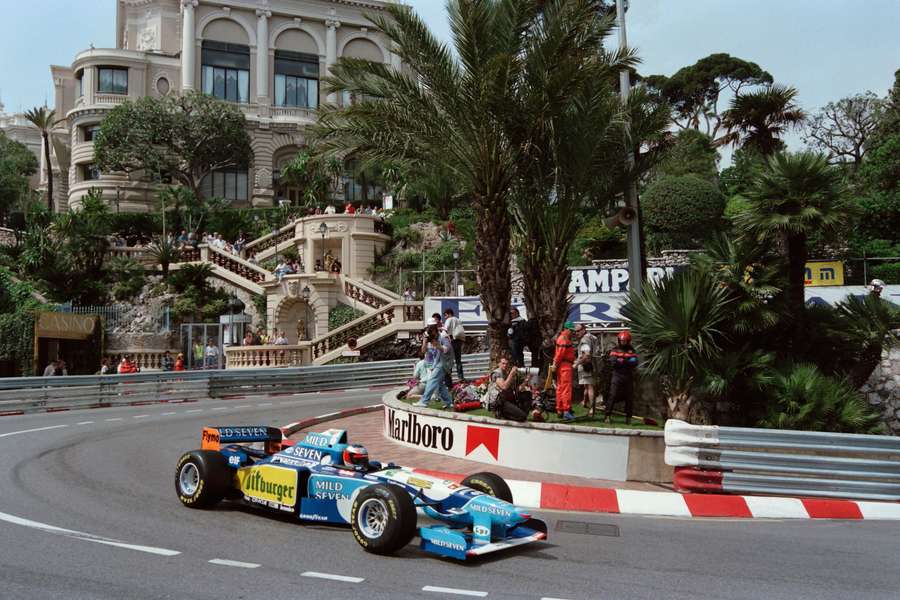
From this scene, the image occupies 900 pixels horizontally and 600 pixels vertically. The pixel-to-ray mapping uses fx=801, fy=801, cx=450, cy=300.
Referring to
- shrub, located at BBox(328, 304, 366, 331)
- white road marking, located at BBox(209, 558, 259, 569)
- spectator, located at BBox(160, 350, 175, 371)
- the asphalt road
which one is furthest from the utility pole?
spectator, located at BBox(160, 350, 175, 371)

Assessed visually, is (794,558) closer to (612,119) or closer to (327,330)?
(612,119)

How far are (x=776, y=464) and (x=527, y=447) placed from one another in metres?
3.44

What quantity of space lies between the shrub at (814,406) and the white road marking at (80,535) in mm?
A: 8801

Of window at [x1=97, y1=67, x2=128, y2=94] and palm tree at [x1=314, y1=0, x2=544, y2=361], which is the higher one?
window at [x1=97, y1=67, x2=128, y2=94]

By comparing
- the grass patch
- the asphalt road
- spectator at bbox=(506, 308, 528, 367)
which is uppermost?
spectator at bbox=(506, 308, 528, 367)

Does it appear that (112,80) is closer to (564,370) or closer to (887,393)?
(564,370)

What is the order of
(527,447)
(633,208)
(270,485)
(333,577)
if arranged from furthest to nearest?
(633,208)
(527,447)
(270,485)
(333,577)

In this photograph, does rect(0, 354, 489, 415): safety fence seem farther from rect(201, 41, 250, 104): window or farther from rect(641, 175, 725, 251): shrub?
rect(201, 41, 250, 104): window

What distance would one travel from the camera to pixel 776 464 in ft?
34.6

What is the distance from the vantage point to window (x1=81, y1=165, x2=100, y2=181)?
207 ft

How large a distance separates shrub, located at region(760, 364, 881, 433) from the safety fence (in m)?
15.4

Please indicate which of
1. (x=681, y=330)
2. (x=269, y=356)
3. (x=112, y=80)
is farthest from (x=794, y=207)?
(x=112, y=80)

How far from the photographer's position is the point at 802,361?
41.9ft

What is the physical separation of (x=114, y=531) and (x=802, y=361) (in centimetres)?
1028
